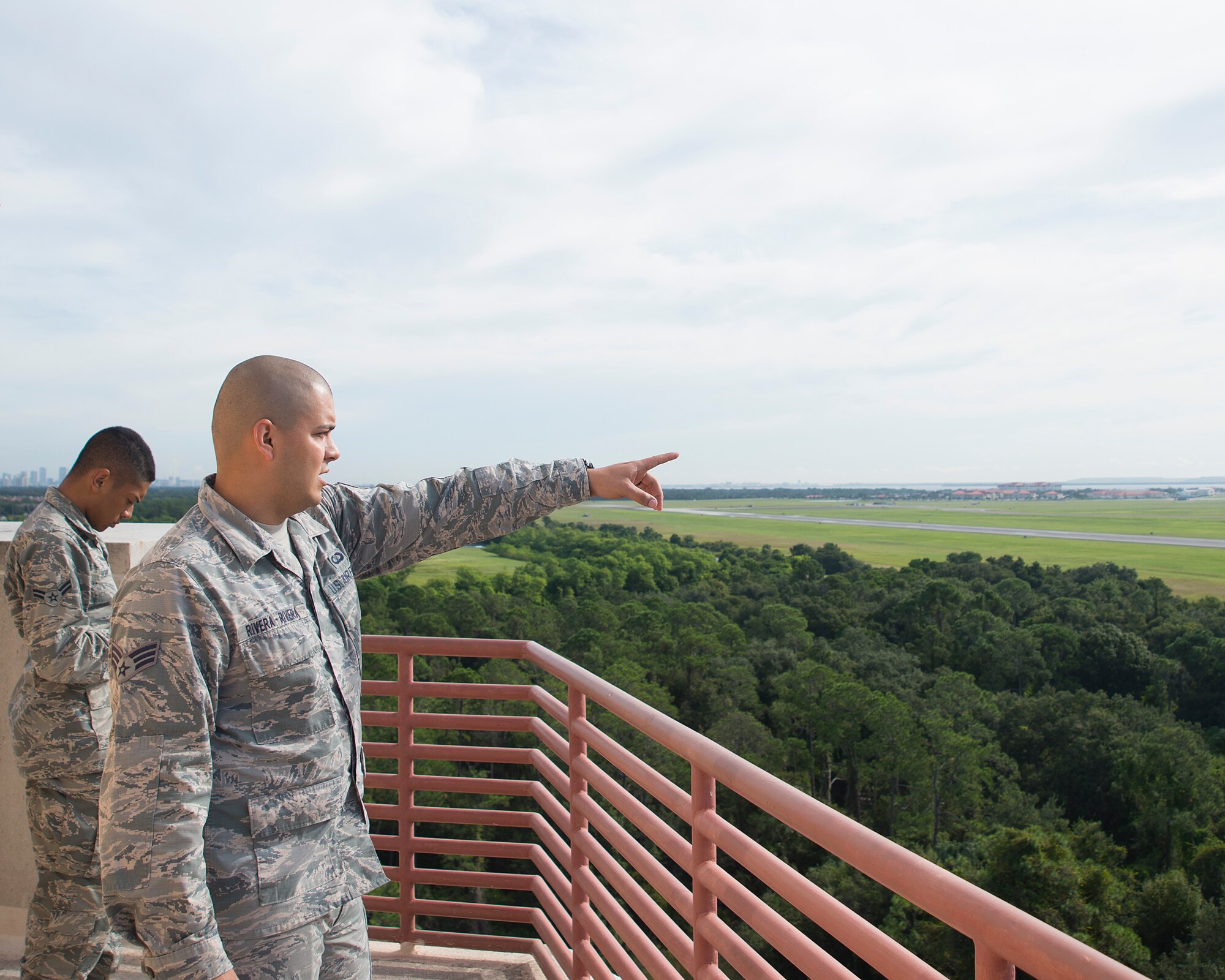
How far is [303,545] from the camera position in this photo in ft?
5.01

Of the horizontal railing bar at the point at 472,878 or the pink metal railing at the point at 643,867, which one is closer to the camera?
the pink metal railing at the point at 643,867

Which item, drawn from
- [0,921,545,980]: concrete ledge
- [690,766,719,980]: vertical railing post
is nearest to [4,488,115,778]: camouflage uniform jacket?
[0,921,545,980]: concrete ledge

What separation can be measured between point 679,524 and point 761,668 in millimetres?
88582

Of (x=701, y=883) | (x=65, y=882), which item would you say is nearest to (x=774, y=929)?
(x=701, y=883)

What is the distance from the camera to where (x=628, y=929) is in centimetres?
195

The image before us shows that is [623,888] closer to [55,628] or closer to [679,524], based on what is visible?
[55,628]

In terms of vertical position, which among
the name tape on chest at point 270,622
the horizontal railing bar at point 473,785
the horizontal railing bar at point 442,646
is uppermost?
the name tape on chest at point 270,622

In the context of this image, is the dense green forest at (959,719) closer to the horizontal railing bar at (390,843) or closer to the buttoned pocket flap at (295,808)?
the horizontal railing bar at (390,843)

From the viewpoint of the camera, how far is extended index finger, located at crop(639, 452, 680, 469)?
81.0 inches

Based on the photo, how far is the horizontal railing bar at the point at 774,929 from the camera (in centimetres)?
116

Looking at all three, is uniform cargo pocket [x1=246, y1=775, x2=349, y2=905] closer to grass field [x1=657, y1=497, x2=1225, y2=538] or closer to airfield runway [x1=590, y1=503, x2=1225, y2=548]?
airfield runway [x1=590, y1=503, x2=1225, y2=548]

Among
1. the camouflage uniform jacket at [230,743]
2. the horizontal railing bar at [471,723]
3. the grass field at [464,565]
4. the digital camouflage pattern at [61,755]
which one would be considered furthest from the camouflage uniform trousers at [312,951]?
the grass field at [464,565]

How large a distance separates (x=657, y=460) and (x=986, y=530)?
128 metres

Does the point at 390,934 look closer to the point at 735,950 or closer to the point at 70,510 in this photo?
the point at 70,510
